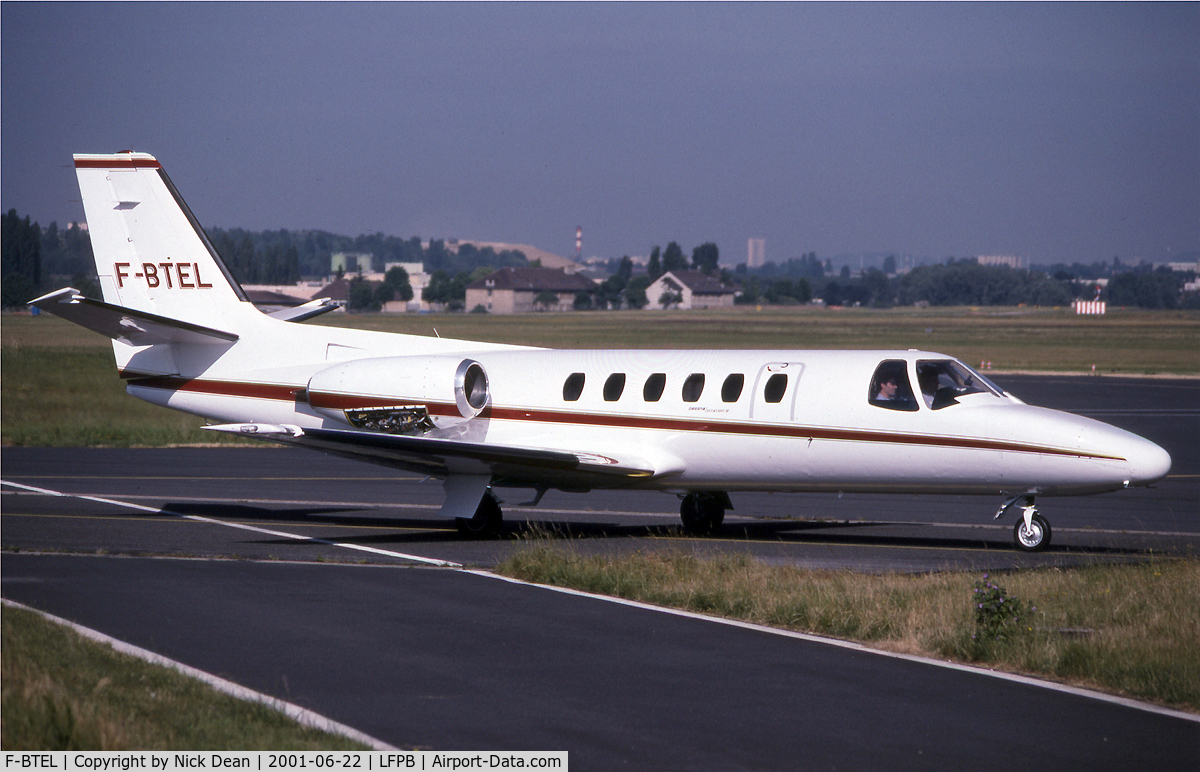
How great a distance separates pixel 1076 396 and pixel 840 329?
61.8 metres

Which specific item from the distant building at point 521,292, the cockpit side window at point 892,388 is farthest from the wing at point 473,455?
the distant building at point 521,292

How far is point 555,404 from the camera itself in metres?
18.5

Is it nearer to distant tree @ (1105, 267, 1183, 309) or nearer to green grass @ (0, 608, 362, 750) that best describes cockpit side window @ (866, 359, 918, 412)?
green grass @ (0, 608, 362, 750)

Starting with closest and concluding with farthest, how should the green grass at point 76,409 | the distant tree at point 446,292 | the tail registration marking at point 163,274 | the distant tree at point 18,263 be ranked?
the tail registration marking at point 163,274 → the green grass at point 76,409 → the distant tree at point 18,263 → the distant tree at point 446,292

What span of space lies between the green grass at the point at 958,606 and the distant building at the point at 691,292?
6854 inches

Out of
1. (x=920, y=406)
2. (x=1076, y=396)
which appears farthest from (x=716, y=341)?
(x=920, y=406)

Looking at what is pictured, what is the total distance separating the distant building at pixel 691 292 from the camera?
19038cm

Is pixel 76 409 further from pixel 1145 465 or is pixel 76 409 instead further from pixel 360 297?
pixel 360 297

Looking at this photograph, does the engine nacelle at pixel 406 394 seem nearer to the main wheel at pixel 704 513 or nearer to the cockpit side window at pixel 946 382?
the main wheel at pixel 704 513

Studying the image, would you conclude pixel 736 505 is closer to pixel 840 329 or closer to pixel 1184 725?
pixel 1184 725

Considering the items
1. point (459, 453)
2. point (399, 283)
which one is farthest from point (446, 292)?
point (459, 453)

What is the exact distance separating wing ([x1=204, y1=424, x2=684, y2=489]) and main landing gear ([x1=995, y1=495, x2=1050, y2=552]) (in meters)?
4.65

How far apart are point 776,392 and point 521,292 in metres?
156

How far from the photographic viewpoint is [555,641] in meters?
10.9
